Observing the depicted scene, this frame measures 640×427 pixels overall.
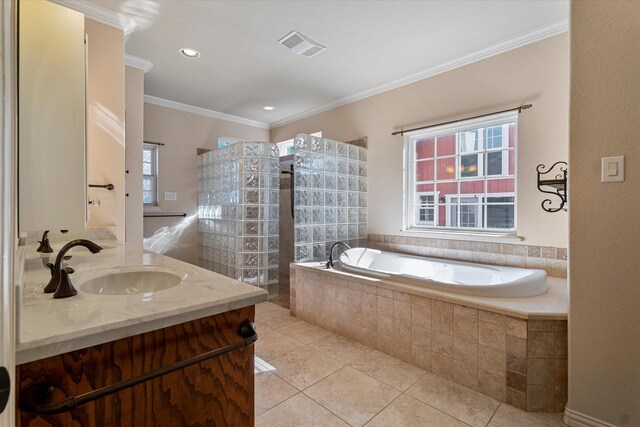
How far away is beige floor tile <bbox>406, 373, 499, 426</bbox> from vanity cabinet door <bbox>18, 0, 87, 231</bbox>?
185 centimetres

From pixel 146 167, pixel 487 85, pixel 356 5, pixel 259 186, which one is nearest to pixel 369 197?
pixel 259 186

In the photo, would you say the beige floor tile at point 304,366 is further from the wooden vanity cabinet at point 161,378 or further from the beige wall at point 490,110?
the beige wall at point 490,110

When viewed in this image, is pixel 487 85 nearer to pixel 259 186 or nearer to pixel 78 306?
pixel 259 186

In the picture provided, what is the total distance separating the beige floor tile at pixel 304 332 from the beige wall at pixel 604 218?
5.28 ft

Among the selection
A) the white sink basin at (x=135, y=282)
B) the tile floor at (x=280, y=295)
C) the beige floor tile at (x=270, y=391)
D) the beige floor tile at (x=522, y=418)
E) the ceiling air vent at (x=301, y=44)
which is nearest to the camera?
the white sink basin at (x=135, y=282)

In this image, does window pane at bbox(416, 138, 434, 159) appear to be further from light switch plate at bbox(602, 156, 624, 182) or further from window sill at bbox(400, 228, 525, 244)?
light switch plate at bbox(602, 156, 624, 182)

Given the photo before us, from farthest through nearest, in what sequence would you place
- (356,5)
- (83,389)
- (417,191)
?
(417,191) < (356,5) < (83,389)

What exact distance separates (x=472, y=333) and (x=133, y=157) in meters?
3.20

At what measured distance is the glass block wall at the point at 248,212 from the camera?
344 centimetres

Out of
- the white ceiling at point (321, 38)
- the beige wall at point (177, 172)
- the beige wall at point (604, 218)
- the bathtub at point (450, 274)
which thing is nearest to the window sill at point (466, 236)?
the bathtub at point (450, 274)

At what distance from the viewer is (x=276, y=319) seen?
289cm

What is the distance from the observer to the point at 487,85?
2.79m

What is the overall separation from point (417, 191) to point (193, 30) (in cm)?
261

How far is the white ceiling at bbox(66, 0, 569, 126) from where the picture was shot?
2.23 meters
